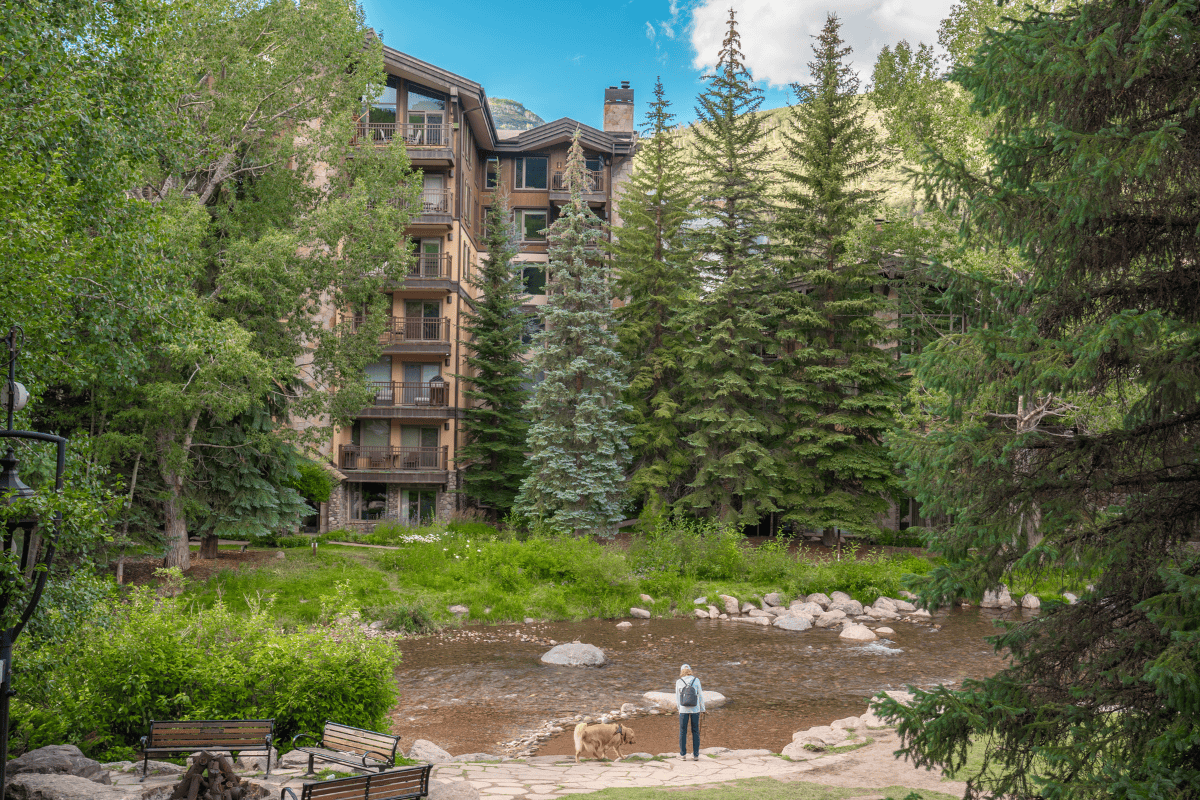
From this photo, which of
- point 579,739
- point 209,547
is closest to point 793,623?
point 579,739

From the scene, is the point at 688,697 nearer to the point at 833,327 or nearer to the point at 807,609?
the point at 807,609

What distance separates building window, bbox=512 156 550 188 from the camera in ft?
136

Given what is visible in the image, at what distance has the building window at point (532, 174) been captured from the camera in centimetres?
4159

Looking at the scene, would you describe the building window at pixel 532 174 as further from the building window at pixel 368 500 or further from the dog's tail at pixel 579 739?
the dog's tail at pixel 579 739

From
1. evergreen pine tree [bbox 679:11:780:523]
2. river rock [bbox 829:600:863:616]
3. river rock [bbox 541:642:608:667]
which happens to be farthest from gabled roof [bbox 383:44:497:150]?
river rock [bbox 829:600:863:616]

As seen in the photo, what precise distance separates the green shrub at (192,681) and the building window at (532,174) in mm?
34186

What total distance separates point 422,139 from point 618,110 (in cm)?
1474

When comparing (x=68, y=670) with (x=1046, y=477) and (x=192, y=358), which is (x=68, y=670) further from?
(x=1046, y=477)

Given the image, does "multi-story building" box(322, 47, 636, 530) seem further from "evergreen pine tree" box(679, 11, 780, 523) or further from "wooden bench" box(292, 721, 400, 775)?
"wooden bench" box(292, 721, 400, 775)

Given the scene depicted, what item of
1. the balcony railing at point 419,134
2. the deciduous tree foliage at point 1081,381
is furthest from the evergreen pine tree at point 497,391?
the deciduous tree foliage at point 1081,381

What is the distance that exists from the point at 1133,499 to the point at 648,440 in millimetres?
25500

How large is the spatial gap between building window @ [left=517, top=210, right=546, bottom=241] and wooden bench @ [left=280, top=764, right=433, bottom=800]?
35480mm

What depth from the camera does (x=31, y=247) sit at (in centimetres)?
816

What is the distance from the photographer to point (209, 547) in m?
23.7
